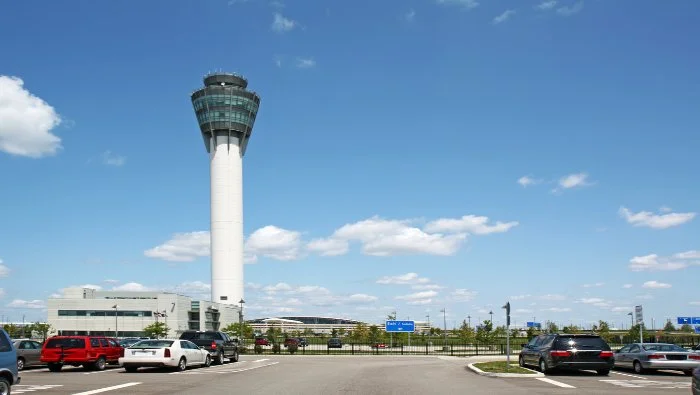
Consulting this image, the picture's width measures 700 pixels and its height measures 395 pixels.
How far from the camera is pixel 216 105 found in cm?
14575

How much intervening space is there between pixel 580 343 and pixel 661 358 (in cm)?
424

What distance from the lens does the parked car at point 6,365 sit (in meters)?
14.8

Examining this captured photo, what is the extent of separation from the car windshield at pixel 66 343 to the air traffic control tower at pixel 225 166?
113 meters

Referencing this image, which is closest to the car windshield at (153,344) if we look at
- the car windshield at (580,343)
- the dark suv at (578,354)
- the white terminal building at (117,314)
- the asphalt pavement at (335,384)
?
the asphalt pavement at (335,384)

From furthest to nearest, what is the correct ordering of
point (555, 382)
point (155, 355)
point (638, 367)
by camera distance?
point (638, 367)
point (155, 355)
point (555, 382)

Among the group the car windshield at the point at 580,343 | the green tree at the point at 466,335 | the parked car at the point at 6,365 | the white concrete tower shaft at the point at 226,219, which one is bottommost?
the green tree at the point at 466,335

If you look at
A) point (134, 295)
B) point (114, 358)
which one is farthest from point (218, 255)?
point (114, 358)

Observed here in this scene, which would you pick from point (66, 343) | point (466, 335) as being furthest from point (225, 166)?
point (66, 343)

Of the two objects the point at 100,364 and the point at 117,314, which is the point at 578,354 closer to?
the point at 100,364

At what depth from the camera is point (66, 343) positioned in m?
28.9

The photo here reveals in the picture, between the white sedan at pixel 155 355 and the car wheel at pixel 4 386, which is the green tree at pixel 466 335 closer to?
the white sedan at pixel 155 355

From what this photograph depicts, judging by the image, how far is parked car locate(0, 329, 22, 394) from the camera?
14.8 metres

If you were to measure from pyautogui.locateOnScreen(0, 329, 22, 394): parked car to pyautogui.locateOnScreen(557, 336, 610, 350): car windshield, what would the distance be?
1839 cm

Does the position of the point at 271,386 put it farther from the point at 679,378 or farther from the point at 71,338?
the point at 679,378
